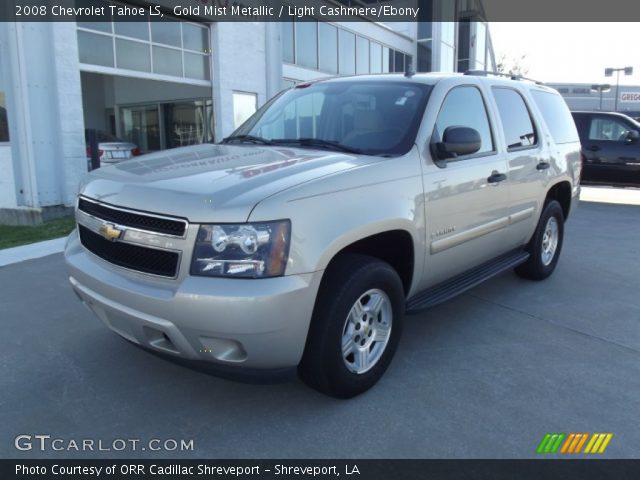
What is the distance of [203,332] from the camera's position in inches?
101

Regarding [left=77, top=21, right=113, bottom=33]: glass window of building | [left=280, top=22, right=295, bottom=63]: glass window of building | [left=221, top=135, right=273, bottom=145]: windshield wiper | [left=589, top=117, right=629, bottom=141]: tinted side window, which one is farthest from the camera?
[left=280, top=22, right=295, bottom=63]: glass window of building

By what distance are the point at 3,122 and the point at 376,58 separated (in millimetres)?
17092

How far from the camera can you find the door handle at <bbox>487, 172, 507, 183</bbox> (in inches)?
163

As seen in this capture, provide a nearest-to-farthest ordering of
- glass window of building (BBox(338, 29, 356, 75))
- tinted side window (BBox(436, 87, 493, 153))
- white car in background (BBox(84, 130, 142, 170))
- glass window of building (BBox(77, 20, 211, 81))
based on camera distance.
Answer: tinted side window (BBox(436, 87, 493, 153)) < glass window of building (BBox(77, 20, 211, 81)) < white car in background (BBox(84, 130, 142, 170)) < glass window of building (BBox(338, 29, 356, 75))

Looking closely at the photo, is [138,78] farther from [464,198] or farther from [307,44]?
[464,198]

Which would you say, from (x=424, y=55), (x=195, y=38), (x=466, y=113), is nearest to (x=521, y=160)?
(x=466, y=113)

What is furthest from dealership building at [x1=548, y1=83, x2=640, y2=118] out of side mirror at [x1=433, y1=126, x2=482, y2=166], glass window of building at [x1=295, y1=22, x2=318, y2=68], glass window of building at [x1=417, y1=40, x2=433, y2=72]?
side mirror at [x1=433, y1=126, x2=482, y2=166]

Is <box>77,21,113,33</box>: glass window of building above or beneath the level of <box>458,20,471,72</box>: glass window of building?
beneath

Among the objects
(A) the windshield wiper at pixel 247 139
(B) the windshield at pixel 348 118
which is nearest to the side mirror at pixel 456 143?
(B) the windshield at pixel 348 118

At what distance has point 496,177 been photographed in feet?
13.8

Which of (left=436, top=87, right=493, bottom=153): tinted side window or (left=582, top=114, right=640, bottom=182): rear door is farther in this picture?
(left=582, top=114, right=640, bottom=182): rear door

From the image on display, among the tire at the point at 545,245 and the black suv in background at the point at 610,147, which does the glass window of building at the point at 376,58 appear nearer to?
the black suv in background at the point at 610,147

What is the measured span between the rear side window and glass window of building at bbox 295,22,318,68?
514 inches

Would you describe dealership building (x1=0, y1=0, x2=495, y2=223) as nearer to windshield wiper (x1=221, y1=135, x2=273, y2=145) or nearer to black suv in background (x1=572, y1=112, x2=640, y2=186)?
windshield wiper (x1=221, y1=135, x2=273, y2=145)
